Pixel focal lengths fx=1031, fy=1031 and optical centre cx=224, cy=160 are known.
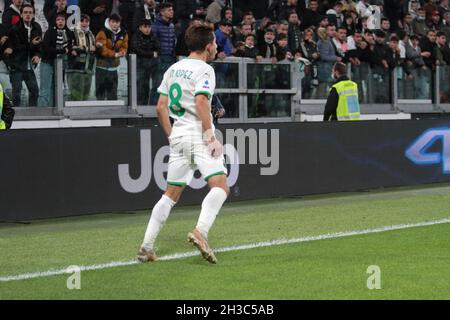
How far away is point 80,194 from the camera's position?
14180mm

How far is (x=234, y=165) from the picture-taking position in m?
16.2

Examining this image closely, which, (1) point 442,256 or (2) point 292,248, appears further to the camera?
(2) point 292,248

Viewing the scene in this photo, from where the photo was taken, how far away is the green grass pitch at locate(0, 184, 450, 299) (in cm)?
817

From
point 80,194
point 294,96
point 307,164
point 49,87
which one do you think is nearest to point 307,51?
point 294,96

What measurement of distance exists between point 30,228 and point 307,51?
388 inches

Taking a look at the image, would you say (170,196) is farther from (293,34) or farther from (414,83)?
(414,83)

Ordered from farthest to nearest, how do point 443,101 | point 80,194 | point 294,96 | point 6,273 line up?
point 443,101, point 294,96, point 80,194, point 6,273

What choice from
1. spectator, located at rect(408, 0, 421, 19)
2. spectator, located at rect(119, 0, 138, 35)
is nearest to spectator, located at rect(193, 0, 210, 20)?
spectator, located at rect(119, 0, 138, 35)

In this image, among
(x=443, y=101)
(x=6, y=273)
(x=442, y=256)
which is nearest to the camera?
(x=6, y=273)

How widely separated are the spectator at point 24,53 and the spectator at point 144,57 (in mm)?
2101

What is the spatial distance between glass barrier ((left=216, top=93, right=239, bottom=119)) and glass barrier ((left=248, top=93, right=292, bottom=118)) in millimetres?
351

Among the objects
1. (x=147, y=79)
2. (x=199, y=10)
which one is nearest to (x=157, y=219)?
(x=147, y=79)

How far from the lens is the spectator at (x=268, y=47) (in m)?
20.5
